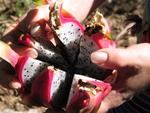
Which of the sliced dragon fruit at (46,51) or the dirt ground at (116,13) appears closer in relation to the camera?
the sliced dragon fruit at (46,51)

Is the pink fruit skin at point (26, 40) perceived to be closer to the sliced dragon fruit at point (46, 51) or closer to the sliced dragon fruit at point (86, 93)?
the sliced dragon fruit at point (46, 51)

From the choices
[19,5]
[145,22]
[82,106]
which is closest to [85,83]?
[82,106]

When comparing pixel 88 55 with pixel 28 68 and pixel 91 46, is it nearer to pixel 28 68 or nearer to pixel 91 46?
pixel 91 46

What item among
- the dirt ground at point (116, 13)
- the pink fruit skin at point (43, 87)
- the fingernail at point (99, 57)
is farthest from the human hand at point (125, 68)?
the dirt ground at point (116, 13)

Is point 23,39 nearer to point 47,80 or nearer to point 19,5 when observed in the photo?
point 47,80

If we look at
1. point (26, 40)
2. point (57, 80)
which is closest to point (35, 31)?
point (26, 40)
